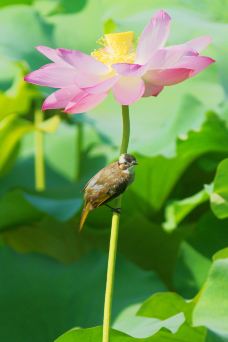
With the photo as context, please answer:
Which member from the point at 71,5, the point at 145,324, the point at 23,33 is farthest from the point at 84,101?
the point at 71,5

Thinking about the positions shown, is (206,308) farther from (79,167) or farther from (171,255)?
(79,167)

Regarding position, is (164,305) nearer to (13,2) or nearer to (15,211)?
(15,211)

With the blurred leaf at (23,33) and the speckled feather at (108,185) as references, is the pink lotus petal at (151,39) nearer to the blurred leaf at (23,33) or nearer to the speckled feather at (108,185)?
the speckled feather at (108,185)

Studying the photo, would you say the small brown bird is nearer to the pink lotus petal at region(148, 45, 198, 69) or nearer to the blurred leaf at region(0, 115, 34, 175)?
the pink lotus petal at region(148, 45, 198, 69)

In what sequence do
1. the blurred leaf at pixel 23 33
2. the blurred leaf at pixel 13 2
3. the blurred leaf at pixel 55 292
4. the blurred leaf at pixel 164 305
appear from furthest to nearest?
the blurred leaf at pixel 13 2 < the blurred leaf at pixel 23 33 < the blurred leaf at pixel 55 292 < the blurred leaf at pixel 164 305

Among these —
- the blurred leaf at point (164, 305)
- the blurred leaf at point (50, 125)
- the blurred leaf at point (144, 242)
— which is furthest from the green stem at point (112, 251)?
the blurred leaf at point (50, 125)

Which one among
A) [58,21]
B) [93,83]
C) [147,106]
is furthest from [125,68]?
[58,21]
